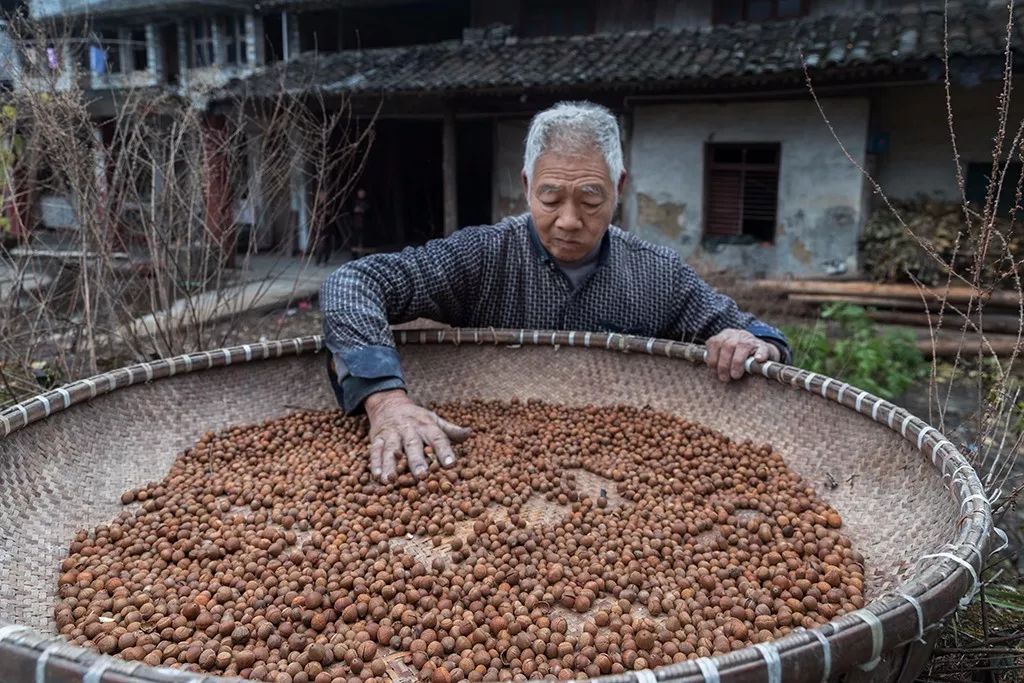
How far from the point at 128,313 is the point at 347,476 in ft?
7.20

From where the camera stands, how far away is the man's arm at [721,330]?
2.48 metres

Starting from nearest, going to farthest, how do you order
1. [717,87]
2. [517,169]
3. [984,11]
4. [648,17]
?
1. [984,11]
2. [717,87]
3. [648,17]
4. [517,169]

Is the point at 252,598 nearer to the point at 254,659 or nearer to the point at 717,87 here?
the point at 254,659

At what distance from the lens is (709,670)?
987 mm

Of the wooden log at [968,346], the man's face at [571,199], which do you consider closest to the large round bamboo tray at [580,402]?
the man's face at [571,199]

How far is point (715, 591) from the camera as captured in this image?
63.0 inches

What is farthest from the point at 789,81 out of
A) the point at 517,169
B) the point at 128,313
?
the point at 128,313

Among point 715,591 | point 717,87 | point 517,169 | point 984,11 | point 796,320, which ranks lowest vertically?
point 796,320

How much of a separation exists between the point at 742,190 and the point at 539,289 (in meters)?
6.22

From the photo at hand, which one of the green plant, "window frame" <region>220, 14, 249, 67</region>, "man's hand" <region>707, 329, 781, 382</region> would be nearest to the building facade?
the green plant

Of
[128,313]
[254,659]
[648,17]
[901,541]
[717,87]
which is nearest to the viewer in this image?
[254,659]

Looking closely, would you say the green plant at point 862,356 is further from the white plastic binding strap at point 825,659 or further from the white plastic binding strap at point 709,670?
the white plastic binding strap at point 709,670

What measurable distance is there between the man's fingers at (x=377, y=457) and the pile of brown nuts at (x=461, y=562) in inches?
1.2

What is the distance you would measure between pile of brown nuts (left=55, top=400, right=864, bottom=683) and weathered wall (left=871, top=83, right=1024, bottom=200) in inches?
262
